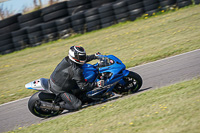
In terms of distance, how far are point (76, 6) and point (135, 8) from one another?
3.78m

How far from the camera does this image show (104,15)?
50.4 ft

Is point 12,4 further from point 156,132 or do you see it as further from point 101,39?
point 156,132

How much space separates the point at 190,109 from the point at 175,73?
312 cm

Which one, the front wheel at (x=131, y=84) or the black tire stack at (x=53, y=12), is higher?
the black tire stack at (x=53, y=12)

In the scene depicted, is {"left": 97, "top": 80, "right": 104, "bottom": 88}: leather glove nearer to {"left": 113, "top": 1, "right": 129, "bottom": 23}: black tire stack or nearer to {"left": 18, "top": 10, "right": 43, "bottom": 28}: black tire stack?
{"left": 113, "top": 1, "right": 129, "bottom": 23}: black tire stack

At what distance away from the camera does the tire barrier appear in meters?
15.3

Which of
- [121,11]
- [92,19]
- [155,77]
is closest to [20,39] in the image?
[92,19]

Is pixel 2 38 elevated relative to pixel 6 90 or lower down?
elevated

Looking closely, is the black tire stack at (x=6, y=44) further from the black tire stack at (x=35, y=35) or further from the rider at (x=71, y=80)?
the rider at (x=71, y=80)

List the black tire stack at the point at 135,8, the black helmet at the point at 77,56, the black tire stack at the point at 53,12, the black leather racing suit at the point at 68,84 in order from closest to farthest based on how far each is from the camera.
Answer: the black helmet at the point at 77,56 → the black leather racing suit at the point at 68,84 → the black tire stack at the point at 135,8 → the black tire stack at the point at 53,12

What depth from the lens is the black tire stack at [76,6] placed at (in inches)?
651

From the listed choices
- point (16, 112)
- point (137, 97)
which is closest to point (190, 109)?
point (137, 97)

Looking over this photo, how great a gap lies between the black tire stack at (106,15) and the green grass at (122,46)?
35cm

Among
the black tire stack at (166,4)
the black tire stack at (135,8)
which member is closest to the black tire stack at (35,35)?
the black tire stack at (135,8)
